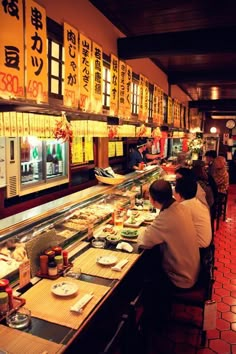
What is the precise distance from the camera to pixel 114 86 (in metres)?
6.47

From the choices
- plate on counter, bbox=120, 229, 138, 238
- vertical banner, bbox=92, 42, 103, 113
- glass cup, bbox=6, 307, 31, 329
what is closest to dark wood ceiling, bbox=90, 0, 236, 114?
vertical banner, bbox=92, 42, 103, 113

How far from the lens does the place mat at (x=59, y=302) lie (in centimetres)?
275

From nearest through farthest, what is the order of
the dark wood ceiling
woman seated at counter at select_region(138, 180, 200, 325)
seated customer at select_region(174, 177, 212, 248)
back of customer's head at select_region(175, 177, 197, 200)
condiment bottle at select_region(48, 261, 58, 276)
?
condiment bottle at select_region(48, 261, 58, 276), woman seated at counter at select_region(138, 180, 200, 325), seated customer at select_region(174, 177, 212, 248), back of customer's head at select_region(175, 177, 197, 200), the dark wood ceiling

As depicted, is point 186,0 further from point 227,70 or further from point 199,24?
point 227,70

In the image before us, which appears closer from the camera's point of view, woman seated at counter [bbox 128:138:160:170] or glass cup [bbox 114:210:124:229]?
glass cup [bbox 114:210:124:229]

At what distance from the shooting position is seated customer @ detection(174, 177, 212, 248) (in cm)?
478

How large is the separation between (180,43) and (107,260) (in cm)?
464

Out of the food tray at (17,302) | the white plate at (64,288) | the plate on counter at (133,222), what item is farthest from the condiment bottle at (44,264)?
the plate on counter at (133,222)

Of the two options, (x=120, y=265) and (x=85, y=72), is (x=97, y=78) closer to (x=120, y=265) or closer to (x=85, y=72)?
(x=85, y=72)

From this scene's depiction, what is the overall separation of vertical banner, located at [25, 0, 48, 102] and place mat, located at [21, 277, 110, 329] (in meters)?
2.24

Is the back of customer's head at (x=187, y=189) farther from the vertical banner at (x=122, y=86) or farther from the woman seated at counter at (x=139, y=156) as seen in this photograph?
the woman seated at counter at (x=139, y=156)

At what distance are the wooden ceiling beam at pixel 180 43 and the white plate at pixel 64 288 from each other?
201 inches

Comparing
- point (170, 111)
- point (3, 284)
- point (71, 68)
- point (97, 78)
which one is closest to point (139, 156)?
point (170, 111)

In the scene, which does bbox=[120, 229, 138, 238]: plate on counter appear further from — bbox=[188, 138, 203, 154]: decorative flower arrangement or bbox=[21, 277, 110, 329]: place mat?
bbox=[188, 138, 203, 154]: decorative flower arrangement
